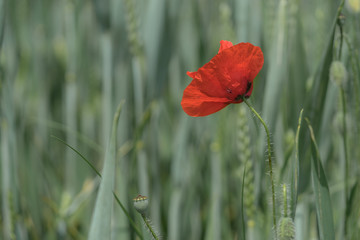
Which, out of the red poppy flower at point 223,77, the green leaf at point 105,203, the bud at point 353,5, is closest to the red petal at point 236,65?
the red poppy flower at point 223,77

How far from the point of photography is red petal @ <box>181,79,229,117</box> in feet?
1.34

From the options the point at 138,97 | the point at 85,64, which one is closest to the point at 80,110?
the point at 85,64

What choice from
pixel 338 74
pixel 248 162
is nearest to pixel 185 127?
pixel 248 162

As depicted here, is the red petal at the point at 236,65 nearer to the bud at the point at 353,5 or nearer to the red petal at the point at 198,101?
the red petal at the point at 198,101

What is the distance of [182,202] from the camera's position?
90 centimetres

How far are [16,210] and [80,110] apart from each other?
0.60 metres

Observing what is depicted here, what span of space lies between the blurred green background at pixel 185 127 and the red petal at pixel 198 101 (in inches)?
5.5

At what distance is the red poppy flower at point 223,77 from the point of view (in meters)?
0.40

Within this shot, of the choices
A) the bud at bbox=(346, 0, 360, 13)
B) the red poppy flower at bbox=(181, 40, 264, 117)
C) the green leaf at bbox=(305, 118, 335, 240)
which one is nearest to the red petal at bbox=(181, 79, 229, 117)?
the red poppy flower at bbox=(181, 40, 264, 117)

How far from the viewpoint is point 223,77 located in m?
0.41

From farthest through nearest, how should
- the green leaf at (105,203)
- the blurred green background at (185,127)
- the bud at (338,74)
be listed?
the blurred green background at (185,127)
the bud at (338,74)
the green leaf at (105,203)

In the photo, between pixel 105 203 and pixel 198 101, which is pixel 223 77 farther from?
pixel 105 203

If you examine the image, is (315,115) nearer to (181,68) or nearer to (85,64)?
(181,68)

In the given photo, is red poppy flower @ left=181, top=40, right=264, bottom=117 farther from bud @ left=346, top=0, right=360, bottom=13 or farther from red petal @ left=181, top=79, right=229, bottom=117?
bud @ left=346, top=0, right=360, bottom=13
